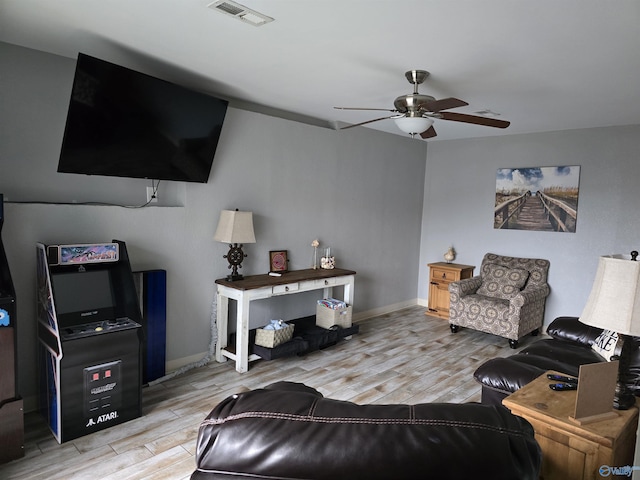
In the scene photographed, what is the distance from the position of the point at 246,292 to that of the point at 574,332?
9.18 ft

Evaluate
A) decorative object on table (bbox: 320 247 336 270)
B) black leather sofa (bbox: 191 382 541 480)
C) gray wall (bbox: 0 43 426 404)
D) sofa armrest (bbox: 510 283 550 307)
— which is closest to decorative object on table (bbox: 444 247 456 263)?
gray wall (bbox: 0 43 426 404)

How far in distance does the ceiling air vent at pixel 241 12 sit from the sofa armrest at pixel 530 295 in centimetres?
380

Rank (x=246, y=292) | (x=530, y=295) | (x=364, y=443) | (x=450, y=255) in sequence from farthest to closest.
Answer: (x=450, y=255) < (x=530, y=295) < (x=246, y=292) < (x=364, y=443)

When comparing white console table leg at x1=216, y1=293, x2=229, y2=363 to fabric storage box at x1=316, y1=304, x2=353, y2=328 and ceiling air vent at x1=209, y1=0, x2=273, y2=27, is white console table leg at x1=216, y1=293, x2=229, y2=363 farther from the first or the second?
ceiling air vent at x1=209, y1=0, x2=273, y2=27

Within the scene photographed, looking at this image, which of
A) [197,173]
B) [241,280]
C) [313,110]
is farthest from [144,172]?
[313,110]

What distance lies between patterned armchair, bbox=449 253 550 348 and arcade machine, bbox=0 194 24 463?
4274 millimetres

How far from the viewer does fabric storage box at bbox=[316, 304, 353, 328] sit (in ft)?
14.8

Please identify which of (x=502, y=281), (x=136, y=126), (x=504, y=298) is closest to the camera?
Answer: (x=136, y=126)

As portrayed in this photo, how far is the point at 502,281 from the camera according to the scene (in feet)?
17.1

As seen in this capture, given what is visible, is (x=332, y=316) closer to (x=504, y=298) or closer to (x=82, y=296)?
(x=504, y=298)

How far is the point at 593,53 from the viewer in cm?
259

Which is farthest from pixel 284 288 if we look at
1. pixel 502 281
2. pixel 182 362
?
pixel 502 281

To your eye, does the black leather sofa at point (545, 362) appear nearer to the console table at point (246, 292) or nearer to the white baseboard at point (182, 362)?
the console table at point (246, 292)

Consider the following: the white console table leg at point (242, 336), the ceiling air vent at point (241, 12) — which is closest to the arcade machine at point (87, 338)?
the white console table leg at point (242, 336)
